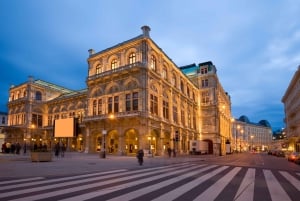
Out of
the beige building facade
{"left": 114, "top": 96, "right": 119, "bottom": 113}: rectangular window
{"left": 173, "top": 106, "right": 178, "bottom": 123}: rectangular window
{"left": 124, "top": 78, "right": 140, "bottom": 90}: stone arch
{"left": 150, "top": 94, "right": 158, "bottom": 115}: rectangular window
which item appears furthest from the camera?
{"left": 173, "top": 106, "right": 178, "bottom": 123}: rectangular window

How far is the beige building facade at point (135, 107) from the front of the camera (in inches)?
1537

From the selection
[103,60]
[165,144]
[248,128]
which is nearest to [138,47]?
[103,60]

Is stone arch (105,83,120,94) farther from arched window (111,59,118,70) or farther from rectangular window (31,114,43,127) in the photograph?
rectangular window (31,114,43,127)

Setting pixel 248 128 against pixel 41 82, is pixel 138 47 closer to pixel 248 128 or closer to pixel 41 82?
pixel 41 82

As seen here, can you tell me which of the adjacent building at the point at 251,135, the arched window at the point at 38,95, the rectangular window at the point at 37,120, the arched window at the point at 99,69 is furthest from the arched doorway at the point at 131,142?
the adjacent building at the point at 251,135

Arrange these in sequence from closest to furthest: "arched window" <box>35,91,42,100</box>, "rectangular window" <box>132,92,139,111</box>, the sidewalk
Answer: the sidewalk, "rectangular window" <box>132,92,139,111</box>, "arched window" <box>35,91,42,100</box>

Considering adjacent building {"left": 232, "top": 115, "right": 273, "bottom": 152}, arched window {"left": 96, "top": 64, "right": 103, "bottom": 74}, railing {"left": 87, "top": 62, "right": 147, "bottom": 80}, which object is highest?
arched window {"left": 96, "top": 64, "right": 103, "bottom": 74}

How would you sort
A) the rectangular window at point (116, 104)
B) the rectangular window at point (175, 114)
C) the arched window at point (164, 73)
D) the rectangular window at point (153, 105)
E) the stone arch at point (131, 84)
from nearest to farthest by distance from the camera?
the stone arch at point (131, 84), the rectangular window at point (153, 105), the rectangular window at point (116, 104), the arched window at point (164, 73), the rectangular window at point (175, 114)

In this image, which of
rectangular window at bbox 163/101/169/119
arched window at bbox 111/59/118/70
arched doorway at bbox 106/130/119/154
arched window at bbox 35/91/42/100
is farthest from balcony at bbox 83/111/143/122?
arched window at bbox 35/91/42/100

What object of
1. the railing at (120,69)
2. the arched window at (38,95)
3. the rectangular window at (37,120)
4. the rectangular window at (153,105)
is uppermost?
the railing at (120,69)

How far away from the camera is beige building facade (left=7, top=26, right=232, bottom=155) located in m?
39.0

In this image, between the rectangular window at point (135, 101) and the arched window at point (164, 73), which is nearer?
the rectangular window at point (135, 101)

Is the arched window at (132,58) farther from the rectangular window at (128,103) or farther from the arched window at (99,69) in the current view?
the arched window at (99,69)

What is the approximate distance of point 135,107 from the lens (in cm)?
3953
